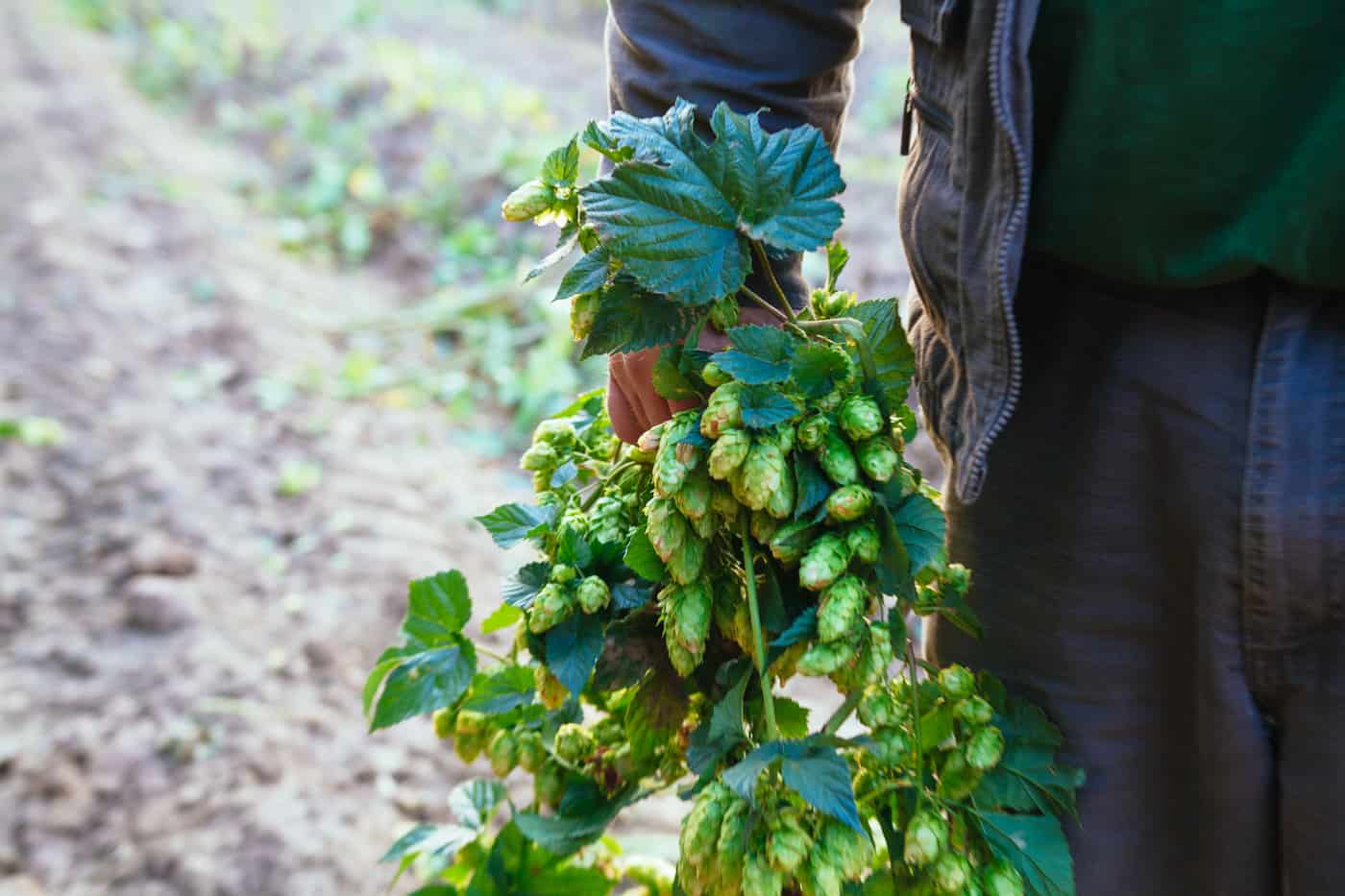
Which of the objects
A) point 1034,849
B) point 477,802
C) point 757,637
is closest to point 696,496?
point 757,637

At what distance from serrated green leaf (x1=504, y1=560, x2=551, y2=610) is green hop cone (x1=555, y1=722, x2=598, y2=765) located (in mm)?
249

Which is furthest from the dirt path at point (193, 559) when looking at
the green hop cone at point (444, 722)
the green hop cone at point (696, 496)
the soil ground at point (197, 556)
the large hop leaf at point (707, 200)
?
the large hop leaf at point (707, 200)

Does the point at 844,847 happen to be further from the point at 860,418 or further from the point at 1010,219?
the point at 1010,219

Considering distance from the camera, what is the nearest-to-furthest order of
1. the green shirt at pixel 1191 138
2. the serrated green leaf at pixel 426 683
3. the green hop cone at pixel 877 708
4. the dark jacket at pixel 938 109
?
the green shirt at pixel 1191 138 → the dark jacket at pixel 938 109 → the green hop cone at pixel 877 708 → the serrated green leaf at pixel 426 683

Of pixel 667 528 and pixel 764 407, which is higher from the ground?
pixel 764 407

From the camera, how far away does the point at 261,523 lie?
3.57 m

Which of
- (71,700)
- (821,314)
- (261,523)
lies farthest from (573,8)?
(821,314)

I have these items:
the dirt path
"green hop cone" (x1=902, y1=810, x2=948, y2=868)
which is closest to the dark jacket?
"green hop cone" (x1=902, y1=810, x2=948, y2=868)

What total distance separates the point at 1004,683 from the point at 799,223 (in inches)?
23.2

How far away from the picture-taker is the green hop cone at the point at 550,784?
57.1 inches

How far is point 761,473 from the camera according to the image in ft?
3.40

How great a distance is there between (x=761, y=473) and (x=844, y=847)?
34 cm

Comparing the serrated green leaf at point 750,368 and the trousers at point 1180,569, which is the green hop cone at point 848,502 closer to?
the serrated green leaf at point 750,368

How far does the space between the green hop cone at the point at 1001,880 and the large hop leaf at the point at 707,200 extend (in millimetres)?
628
